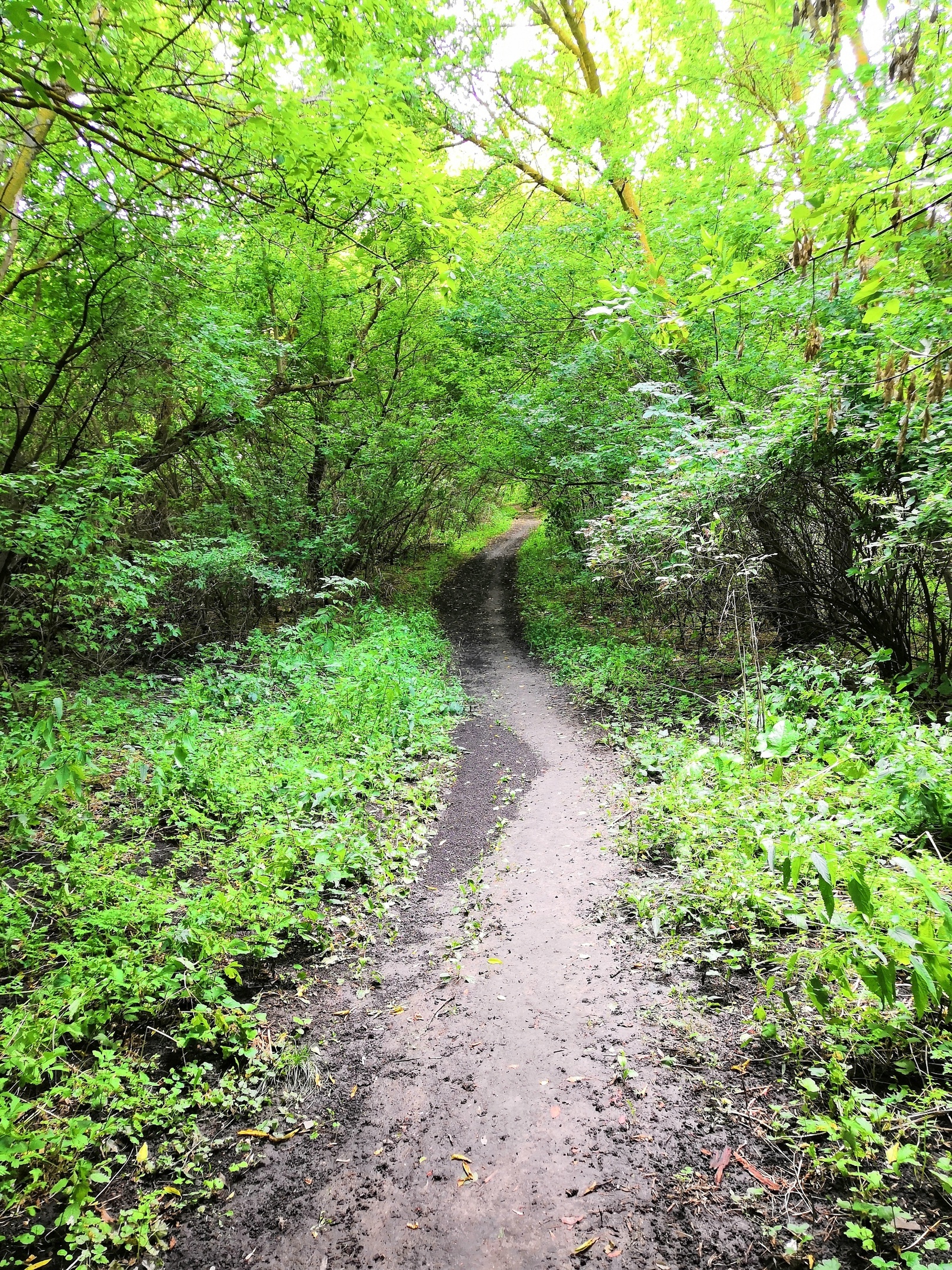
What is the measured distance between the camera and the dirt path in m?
2.03

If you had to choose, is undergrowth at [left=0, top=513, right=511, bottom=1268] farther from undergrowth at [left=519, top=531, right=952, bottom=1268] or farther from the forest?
undergrowth at [left=519, top=531, right=952, bottom=1268]

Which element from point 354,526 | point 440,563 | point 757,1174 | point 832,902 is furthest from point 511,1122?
point 440,563

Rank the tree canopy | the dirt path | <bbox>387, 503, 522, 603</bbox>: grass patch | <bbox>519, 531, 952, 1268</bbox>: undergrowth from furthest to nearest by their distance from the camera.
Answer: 1. <bbox>387, 503, 522, 603</bbox>: grass patch
2. the tree canopy
3. the dirt path
4. <bbox>519, 531, 952, 1268</bbox>: undergrowth

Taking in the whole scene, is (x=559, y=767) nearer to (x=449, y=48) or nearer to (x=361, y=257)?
(x=361, y=257)

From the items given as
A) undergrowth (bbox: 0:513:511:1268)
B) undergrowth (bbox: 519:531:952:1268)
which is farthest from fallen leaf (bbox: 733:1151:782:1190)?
undergrowth (bbox: 0:513:511:1268)

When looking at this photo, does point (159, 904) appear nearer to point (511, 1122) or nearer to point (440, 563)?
point (511, 1122)

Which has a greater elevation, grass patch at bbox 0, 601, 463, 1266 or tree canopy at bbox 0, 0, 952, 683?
tree canopy at bbox 0, 0, 952, 683

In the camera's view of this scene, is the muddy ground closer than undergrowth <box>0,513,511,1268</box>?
Yes

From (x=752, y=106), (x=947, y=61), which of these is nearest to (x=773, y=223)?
(x=947, y=61)

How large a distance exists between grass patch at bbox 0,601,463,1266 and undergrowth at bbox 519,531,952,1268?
7.61 feet

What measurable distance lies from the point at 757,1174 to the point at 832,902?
3.49 ft

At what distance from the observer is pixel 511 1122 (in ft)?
8.16

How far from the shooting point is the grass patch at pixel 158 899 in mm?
2258

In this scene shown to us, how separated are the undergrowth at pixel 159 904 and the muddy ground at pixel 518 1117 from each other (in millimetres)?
279
